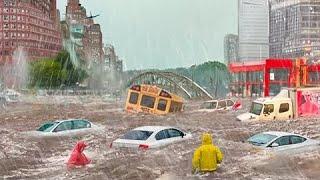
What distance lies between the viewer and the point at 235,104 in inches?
2098

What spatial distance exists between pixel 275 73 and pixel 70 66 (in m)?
54.6

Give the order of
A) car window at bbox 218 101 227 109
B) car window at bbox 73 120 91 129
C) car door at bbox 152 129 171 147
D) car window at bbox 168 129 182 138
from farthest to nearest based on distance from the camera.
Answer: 1. car window at bbox 218 101 227 109
2. car window at bbox 73 120 91 129
3. car window at bbox 168 129 182 138
4. car door at bbox 152 129 171 147

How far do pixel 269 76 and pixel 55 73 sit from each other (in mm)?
51985

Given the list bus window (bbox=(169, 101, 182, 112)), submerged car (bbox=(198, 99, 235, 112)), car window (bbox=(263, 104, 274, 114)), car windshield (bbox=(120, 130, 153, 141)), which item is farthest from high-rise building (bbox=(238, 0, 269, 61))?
car windshield (bbox=(120, 130, 153, 141))

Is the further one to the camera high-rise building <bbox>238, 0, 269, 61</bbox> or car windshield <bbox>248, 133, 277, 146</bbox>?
high-rise building <bbox>238, 0, 269, 61</bbox>

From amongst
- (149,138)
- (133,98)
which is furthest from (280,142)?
(133,98)

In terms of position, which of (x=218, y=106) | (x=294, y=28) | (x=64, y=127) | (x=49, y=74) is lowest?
(x=218, y=106)

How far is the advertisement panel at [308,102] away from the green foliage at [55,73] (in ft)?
301

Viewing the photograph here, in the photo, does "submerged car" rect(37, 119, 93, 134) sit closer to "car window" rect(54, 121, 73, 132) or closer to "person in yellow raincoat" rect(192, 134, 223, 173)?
"car window" rect(54, 121, 73, 132)

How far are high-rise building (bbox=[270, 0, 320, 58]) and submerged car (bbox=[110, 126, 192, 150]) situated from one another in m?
136

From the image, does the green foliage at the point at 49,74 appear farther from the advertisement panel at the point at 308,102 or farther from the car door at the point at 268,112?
the car door at the point at 268,112

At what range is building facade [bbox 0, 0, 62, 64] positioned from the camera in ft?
482

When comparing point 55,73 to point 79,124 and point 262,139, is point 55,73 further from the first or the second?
point 262,139

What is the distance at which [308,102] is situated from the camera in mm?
41625
